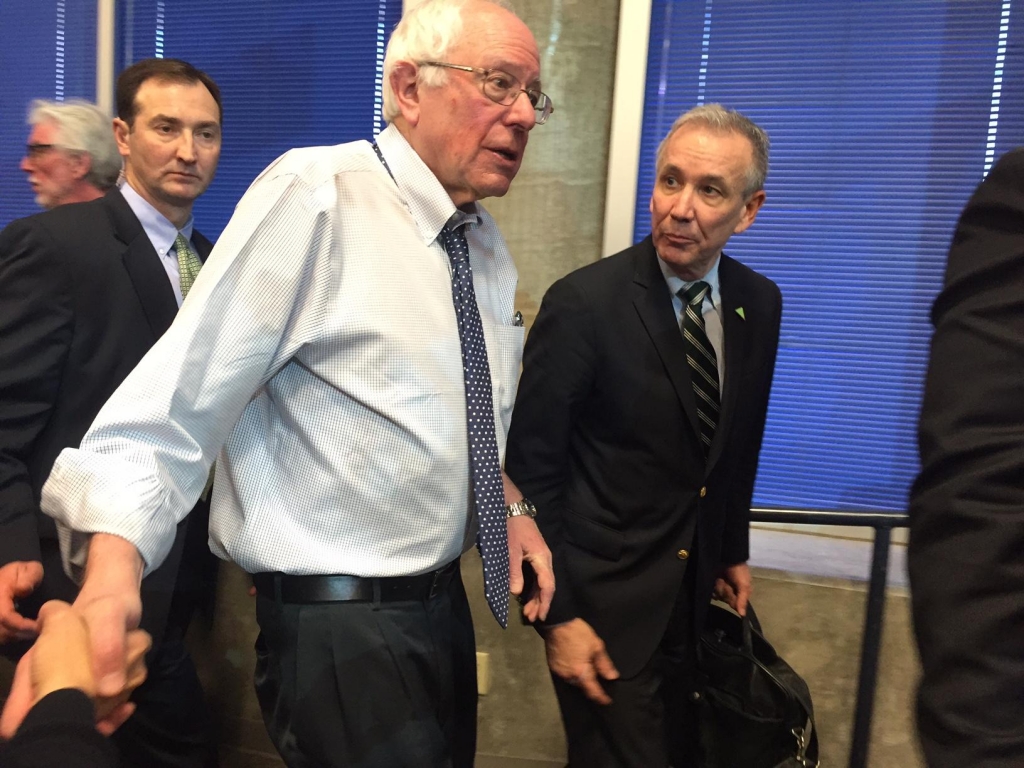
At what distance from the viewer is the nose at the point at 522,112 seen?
1.41m

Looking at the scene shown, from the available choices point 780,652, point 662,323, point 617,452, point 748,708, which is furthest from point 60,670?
point 780,652

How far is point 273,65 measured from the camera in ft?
9.78

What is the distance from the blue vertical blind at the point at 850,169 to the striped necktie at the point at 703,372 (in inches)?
32.9

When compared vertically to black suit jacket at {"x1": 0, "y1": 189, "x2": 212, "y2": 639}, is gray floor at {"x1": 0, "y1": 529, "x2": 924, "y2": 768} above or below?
below

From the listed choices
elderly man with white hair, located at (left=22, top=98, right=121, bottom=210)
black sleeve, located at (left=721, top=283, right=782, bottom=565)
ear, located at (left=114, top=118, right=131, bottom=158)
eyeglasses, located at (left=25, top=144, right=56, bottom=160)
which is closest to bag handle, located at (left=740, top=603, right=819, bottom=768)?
black sleeve, located at (left=721, top=283, right=782, bottom=565)

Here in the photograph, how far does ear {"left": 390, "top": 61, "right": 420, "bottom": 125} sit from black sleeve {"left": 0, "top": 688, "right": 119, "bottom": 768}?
1.05 m

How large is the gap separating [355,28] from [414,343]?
207 centimetres

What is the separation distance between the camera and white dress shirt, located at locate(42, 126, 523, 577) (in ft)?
3.51

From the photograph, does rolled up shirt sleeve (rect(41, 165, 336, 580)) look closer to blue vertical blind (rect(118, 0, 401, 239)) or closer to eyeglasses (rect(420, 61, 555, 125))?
eyeglasses (rect(420, 61, 555, 125))

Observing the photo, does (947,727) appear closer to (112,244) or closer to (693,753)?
(693,753)

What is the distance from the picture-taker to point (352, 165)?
1279mm

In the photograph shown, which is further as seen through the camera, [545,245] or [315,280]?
[545,245]

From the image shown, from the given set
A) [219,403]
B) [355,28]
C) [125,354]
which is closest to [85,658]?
[219,403]

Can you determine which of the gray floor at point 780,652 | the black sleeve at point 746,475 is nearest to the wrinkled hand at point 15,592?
the gray floor at point 780,652
